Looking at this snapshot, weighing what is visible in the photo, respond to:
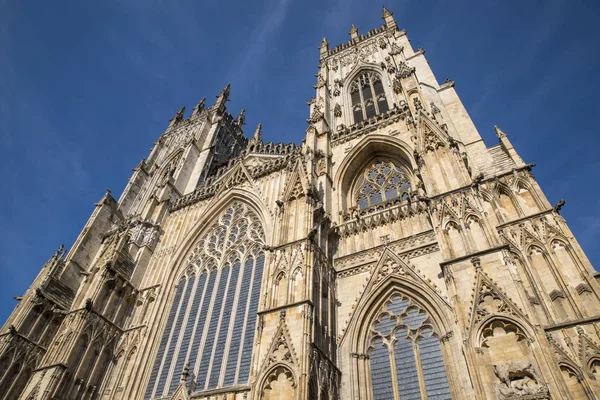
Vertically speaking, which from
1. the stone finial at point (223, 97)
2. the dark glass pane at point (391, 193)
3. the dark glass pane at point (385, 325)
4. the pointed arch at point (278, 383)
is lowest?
the pointed arch at point (278, 383)

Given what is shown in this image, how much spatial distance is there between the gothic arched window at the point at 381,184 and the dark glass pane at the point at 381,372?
5.62m

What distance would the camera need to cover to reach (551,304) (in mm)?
8953

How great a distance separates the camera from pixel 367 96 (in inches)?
891

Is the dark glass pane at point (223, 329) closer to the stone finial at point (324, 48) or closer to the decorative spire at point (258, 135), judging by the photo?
the decorative spire at point (258, 135)

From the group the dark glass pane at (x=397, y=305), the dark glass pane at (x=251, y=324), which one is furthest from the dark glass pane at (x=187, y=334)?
the dark glass pane at (x=397, y=305)

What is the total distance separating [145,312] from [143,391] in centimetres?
325

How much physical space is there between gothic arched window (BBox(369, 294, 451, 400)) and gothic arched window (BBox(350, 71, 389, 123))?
1190 cm

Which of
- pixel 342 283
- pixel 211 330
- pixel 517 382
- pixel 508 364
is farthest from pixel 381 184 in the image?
pixel 517 382

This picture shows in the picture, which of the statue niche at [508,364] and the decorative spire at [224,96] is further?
the decorative spire at [224,96]

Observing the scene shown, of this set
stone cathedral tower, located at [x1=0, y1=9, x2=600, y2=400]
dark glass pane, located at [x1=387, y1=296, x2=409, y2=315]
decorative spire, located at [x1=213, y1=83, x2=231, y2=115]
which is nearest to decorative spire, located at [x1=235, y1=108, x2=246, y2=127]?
decorative spire, located at [x1=213, y1=83, x2=231, y2=115]

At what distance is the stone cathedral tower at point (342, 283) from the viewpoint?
8727mm

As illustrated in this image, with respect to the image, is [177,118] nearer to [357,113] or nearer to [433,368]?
[357,113]

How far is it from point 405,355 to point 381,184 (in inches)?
285

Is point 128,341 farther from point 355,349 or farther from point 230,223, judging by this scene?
point 355,349
